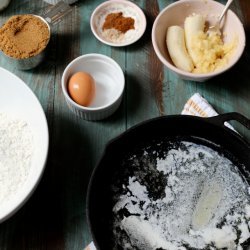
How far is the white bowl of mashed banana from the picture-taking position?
106 centimetres

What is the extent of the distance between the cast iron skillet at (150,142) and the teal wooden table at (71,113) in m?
0.06

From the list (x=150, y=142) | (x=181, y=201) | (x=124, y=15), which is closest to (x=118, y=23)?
(x=124, y=15)

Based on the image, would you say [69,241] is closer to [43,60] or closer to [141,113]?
[141,113]

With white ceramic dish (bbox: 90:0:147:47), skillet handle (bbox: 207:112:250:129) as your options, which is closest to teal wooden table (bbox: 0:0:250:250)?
white ceramic dish (bbox: 90:0:147:47)

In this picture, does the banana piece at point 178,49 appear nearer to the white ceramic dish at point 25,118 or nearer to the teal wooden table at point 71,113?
the teal wooden table at point 71,113

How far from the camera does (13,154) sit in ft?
3.15

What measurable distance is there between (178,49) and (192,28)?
0.22 feet

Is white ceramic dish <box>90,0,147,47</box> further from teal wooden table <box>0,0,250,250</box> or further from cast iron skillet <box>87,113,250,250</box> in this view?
cast iron skillet <box>87,113,250,250</box>

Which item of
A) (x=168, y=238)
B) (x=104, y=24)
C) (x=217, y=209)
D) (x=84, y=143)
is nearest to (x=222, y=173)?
(x=217, y=209)

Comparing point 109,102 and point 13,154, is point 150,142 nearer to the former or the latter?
point 109,102

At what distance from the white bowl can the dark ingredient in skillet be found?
0.13 metres

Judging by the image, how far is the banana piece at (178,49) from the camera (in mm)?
1076

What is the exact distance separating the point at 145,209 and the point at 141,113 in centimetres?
24

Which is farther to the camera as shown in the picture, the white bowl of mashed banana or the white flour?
the white bowl of mashed banana
